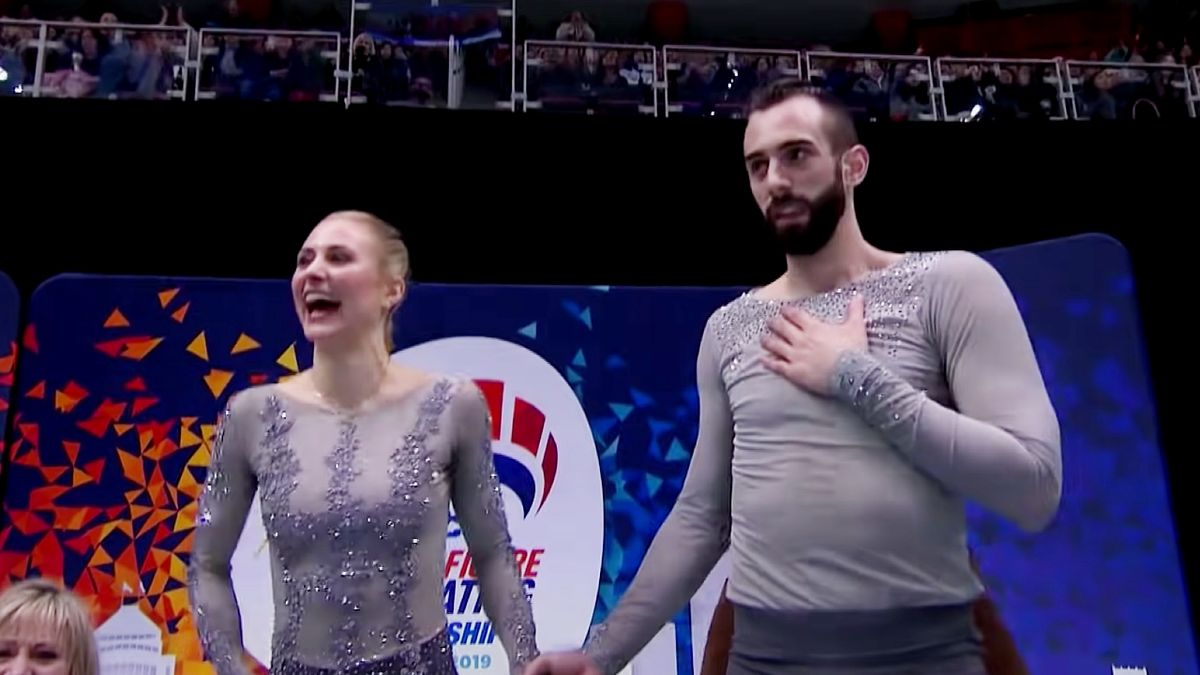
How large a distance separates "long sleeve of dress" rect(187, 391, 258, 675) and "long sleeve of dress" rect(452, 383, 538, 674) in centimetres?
34

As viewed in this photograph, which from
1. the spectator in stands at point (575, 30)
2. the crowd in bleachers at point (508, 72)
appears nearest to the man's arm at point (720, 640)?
the crowd in bleachers at point (508, 72)

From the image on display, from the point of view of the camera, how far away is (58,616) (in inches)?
65.4

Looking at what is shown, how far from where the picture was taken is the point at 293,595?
4.58 feet

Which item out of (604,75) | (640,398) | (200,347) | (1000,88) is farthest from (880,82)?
(200,347)

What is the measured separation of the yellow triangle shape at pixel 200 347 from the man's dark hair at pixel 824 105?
2157 millimetres

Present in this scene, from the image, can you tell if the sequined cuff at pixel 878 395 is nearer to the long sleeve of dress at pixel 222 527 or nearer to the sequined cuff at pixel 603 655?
the sequined cuff at pixel 603 655

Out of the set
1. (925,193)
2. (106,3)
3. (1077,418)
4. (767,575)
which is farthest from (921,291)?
(106,3)

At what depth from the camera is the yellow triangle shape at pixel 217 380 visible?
2.95 metres

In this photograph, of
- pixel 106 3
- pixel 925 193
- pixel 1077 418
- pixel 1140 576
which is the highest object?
pixel 106 3

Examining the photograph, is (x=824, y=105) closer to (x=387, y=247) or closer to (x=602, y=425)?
(x=387, y=247)

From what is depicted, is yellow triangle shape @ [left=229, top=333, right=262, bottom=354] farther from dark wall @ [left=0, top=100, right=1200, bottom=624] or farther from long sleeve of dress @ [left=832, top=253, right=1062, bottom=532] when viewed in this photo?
long sleeve of dress @ [left=832, top=253, right=1062, bottom=532]

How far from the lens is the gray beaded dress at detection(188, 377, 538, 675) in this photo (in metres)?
1.38

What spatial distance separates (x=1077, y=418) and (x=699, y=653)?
54.4 inches

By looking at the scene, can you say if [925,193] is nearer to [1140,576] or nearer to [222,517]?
[1140,576]
